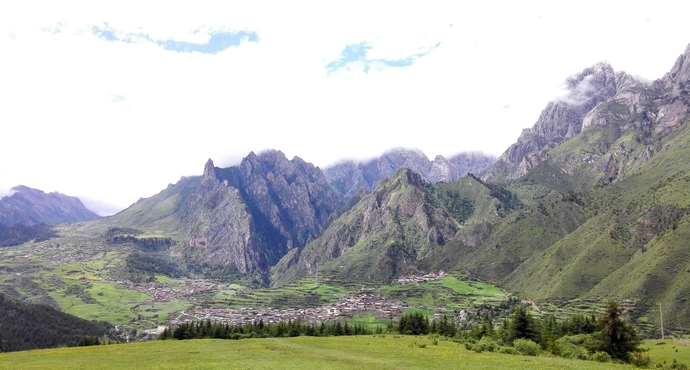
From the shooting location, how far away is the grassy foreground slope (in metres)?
46.2

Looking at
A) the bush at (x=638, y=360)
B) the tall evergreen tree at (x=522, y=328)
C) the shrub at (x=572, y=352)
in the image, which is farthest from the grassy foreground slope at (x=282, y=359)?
the tall evergreen tree at (x=522, y=328)

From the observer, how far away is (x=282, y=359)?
5228 cm

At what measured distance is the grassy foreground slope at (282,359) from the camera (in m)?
46.2

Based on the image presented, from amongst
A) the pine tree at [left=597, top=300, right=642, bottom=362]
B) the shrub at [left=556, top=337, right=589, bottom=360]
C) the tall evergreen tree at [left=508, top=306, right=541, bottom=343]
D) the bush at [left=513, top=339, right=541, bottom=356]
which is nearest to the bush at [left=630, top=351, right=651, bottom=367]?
the pine tree at [left=597, top=300, right=642, bottom=362]

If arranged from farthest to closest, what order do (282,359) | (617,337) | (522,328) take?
1. (522,328)
2. (617,337)
3. (282,359)

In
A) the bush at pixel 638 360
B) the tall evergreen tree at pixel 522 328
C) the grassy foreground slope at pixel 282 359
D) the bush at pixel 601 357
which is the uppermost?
the grassy foreground slope at pixel 282 359

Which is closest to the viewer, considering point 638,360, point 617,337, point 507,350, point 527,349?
point 638,360

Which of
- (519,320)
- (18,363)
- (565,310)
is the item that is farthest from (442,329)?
(565,310)

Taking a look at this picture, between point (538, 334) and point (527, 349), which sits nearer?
point (527, 349)

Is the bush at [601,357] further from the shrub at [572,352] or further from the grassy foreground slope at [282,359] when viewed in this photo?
the grassy foreground slope at [282,359]

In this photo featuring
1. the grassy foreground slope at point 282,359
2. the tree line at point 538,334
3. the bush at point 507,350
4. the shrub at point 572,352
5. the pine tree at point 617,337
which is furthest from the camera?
the bush at point 507,350

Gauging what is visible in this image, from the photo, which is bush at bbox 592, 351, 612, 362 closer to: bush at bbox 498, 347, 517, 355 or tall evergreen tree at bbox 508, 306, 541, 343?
bush at bbox 498, 347, 517, 355

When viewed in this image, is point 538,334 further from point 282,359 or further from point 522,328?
point 282,359

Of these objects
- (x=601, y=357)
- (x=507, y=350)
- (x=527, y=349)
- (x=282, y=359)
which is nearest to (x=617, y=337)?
(x=601, y=357)
